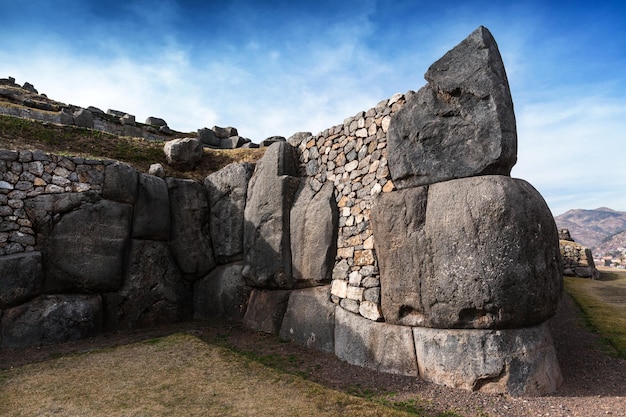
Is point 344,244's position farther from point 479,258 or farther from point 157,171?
point 157,171

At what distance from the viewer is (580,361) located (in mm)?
8312

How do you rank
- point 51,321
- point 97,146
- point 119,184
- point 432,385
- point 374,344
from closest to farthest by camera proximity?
1. point 432,385
2. point 374,344
3. point 51,321
4. point 119,184
5. point 97,146

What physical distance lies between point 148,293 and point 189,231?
2.39m

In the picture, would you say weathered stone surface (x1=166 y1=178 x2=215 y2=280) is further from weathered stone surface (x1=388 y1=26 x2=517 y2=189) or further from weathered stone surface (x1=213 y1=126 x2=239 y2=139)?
weathered stone surface (x1=213 y1=126 x2=239 y2=139)

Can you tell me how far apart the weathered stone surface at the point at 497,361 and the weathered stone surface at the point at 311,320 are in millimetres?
2917

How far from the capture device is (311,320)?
984 cm

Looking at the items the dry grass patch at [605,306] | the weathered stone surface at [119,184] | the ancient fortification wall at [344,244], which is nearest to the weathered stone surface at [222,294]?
the ancient fortification wall at [344,244]

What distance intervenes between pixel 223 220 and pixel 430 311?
26.1 ft

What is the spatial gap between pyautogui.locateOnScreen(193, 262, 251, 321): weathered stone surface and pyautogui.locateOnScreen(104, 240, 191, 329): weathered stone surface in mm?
439

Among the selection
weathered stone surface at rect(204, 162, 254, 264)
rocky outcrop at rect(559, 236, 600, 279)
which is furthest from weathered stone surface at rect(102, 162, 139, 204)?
rocky outcrop at rect(559, 236, 600, 279)

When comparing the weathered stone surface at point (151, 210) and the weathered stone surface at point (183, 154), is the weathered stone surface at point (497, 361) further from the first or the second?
the weathered stone surface at point (183, 154)

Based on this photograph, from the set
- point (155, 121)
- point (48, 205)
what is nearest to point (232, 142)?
point (155, 121)

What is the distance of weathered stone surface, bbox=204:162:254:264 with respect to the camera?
1273 centimetres

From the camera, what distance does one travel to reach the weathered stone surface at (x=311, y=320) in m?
9.43
